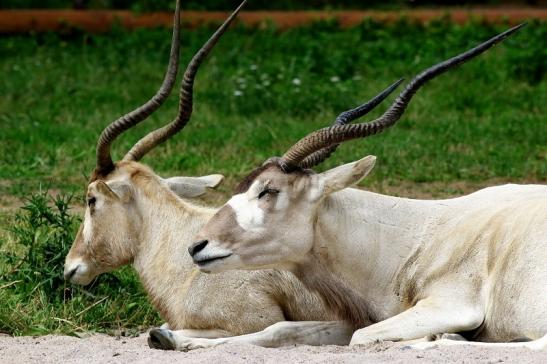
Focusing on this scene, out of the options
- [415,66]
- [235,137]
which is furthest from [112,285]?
[415,66]

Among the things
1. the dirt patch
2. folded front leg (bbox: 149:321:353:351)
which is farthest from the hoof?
the dirt patch

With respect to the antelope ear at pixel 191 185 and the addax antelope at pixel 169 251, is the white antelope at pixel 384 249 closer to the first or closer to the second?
the addax antelope at pixel 169 251

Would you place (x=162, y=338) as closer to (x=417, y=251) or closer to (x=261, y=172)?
(x=261, y=172)

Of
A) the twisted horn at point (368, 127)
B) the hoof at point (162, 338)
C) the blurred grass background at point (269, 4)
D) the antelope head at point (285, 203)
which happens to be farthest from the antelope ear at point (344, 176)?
the blurred grass background at point (269, 4)

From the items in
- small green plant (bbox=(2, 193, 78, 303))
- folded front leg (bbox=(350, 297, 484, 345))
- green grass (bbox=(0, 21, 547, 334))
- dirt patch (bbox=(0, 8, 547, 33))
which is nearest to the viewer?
folded front leg (bbox=(350, 297, 484, 345))

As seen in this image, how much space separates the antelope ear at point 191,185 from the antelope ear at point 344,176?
1212mm

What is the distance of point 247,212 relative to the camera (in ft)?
20.7

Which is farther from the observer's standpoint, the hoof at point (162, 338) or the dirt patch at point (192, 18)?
the dirt patch at point (192, 18)

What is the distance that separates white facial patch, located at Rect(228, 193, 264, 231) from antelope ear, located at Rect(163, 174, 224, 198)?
105cm

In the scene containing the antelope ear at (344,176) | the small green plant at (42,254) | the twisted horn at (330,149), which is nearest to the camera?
the antelope ear at (344,176)

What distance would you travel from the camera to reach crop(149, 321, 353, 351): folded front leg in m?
6.32

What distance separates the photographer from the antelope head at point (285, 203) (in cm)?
622

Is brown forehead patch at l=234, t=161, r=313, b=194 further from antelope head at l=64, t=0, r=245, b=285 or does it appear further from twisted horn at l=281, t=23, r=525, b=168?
antelope head at l=64, t=0, r=245, b=285

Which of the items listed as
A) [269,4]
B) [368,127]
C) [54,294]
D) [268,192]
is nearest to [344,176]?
[368,127]
